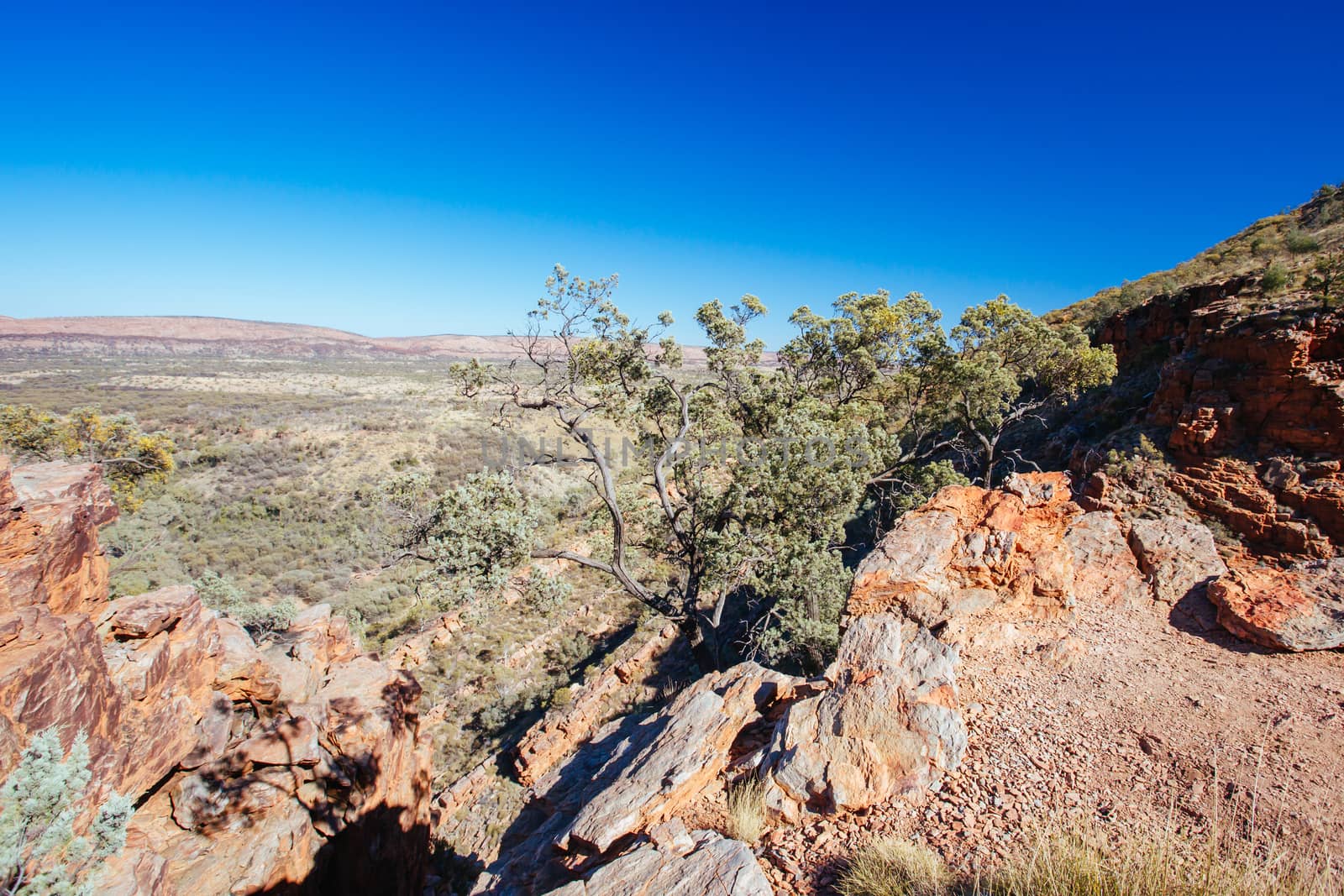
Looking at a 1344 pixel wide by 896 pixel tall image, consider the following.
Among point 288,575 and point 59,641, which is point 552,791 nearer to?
point 59,641

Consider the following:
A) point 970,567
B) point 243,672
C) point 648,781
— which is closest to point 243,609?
point 243,672

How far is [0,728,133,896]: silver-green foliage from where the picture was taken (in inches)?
149

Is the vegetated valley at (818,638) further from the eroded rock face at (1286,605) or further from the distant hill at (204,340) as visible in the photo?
the distant hill at (204,340)

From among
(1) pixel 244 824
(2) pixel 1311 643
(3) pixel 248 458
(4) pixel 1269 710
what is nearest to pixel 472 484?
(1) pixel 244 824

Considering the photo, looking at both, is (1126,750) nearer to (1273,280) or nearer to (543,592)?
(543,592)

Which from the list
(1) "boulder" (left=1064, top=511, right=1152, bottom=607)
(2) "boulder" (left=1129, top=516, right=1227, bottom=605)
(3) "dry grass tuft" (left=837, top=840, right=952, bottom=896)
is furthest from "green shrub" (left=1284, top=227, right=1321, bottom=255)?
(3) "dry grass tuft" (left=837, top=840, right=952, bottom=896)

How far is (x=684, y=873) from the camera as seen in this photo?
3.94m

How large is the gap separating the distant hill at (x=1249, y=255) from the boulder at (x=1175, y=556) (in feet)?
41.0

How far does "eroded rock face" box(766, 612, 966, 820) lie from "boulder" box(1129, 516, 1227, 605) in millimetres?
4664

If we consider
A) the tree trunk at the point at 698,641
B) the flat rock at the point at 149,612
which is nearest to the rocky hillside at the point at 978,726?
the tree trunk at the point at 698,641

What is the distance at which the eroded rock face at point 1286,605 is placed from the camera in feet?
20.3

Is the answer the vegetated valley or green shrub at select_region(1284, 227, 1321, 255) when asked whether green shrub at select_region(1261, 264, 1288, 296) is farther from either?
green shrub at select_region(1284, 227, 1321, 255)

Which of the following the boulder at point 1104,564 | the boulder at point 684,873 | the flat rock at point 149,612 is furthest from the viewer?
the boulder at point 1104,564

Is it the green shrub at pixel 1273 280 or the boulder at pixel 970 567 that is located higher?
the green shrub at pixel 1273 280
